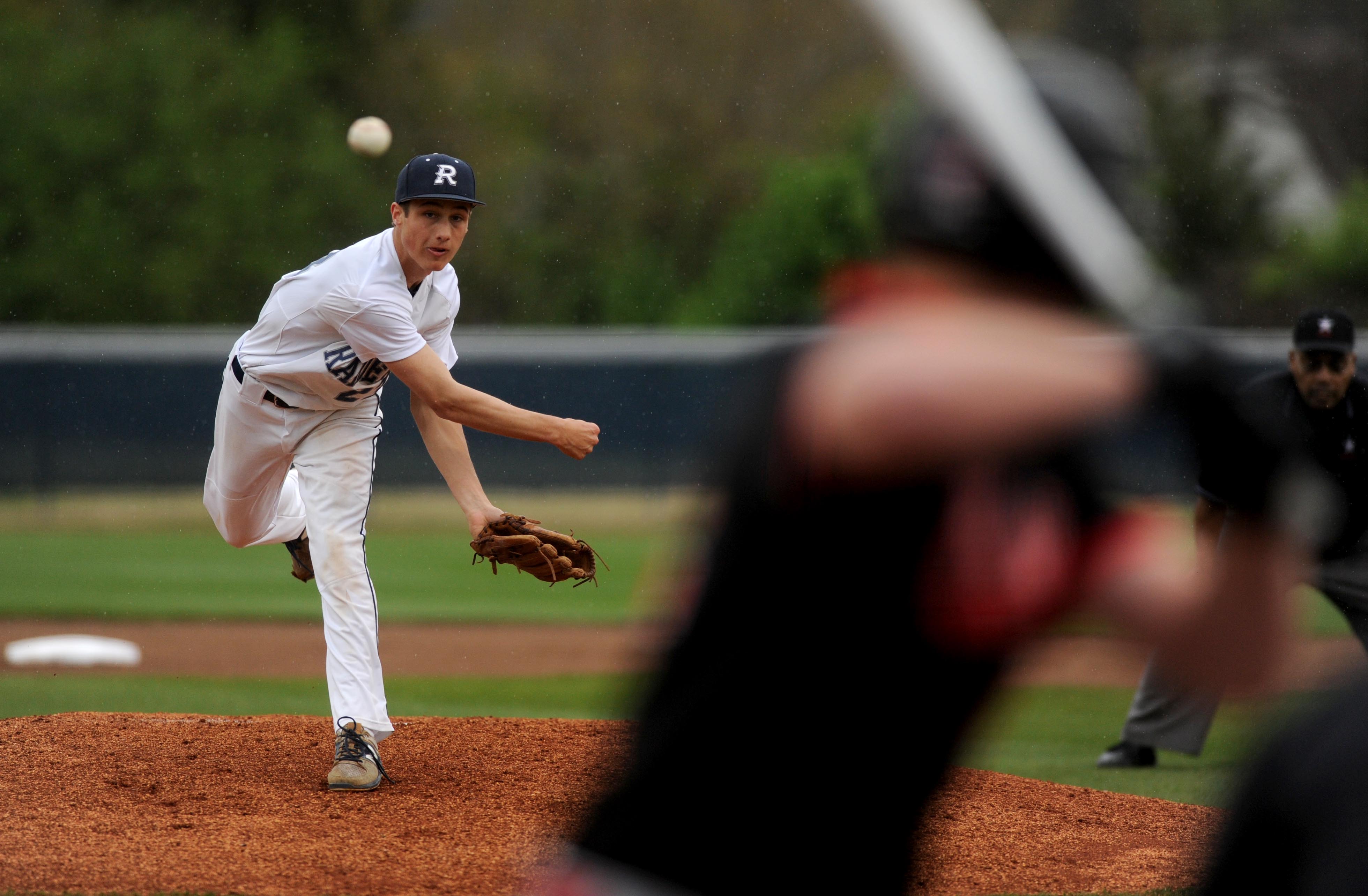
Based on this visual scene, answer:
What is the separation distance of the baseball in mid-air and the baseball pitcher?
2.15 metres

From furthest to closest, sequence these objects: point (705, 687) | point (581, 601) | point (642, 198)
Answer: point (642, 198), point (581, 601), point (705, 687)

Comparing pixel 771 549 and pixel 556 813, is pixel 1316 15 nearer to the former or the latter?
pixel 556 813

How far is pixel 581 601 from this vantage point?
1176cm

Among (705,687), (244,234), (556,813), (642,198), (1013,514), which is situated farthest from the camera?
(642,198)

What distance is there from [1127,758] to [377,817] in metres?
2.95

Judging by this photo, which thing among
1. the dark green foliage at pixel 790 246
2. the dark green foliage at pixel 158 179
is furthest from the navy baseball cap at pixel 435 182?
the dark green foliage at pixel 158 179

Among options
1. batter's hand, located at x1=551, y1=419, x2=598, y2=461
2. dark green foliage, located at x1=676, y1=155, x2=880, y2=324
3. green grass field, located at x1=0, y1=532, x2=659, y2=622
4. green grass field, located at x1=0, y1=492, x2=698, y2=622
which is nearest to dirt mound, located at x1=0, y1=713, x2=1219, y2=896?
batter's hand, located at x1=551, y1=419, x2=598, y2=461

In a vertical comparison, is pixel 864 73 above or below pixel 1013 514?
above

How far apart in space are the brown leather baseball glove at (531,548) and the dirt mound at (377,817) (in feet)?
2.00

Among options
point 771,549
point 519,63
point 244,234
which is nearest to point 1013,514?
point 771,549

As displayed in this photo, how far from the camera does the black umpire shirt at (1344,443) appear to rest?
203 inches

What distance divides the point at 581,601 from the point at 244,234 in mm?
13977

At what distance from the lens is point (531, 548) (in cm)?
414

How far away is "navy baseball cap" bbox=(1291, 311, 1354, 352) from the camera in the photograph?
5137 mm
